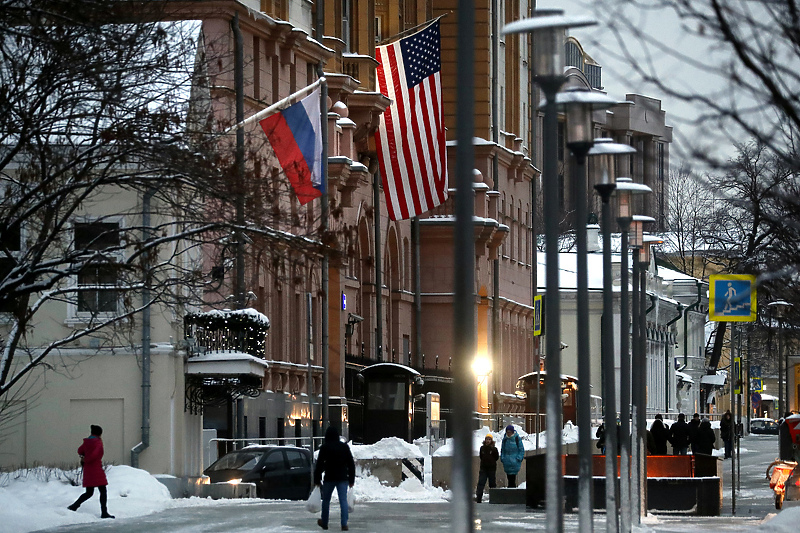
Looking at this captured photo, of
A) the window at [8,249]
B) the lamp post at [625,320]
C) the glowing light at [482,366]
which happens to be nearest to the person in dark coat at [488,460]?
the window at [8,249]

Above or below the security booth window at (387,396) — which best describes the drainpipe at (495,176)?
above

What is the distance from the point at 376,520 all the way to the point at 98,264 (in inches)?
289

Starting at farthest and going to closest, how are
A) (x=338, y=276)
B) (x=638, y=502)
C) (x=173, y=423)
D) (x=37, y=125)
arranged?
(x=338, y=276) < (x=173, y=423) < (x=638, y=502) < (x=37, y=125)

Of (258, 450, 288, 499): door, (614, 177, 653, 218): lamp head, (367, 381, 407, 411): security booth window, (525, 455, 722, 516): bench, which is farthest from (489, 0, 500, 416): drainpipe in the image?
(614, 177, 653, 218): lamp head

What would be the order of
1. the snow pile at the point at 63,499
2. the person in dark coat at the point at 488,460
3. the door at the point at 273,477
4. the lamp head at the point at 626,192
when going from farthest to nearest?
the person in dark coat at the point at 488,460
the door at the point at 273,477
the snow pile at the point at 63,499
the lamp head at the point at 626,192

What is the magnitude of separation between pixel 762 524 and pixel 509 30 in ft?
47.6

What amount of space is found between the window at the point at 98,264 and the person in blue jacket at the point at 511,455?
10649mm

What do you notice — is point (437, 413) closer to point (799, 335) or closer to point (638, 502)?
point (799, 335)

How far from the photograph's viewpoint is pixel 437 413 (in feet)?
157

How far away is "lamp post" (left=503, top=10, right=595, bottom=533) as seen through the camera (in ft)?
51.5

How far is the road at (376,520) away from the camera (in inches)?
1035

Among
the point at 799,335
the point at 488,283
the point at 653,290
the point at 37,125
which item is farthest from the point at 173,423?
the point at 653,290

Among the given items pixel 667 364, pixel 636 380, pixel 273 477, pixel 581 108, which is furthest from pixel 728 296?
pixel 667 364

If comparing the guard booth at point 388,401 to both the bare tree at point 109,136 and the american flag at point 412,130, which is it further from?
the bare tree at point 109,136
